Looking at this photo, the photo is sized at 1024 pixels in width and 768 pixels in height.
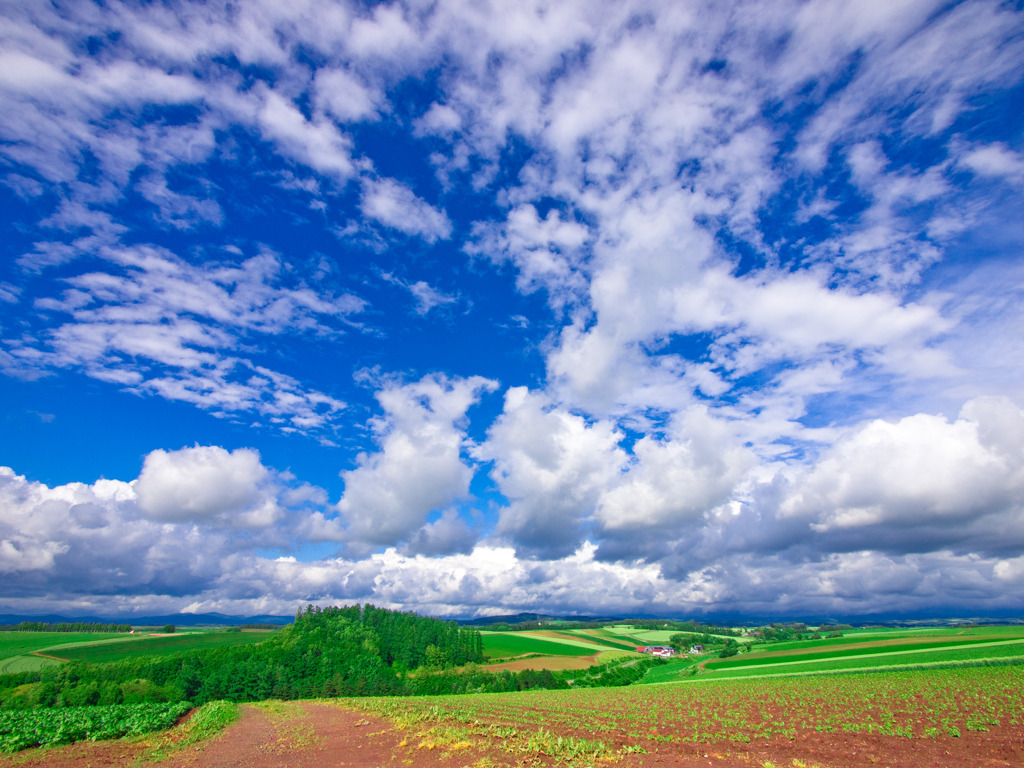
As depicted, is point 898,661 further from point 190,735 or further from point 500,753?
point 190,735

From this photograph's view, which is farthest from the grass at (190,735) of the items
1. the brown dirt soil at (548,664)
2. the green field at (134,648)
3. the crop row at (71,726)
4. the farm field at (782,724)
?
the brown dirt soil at (548,664)

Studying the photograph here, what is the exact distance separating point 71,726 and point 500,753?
43677 millimetres

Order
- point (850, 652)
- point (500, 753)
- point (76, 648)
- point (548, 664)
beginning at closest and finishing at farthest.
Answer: point (500, 753) → point (850, 652) → point (76, 648) → point (548, 664)

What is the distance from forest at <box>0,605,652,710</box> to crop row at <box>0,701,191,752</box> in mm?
29796

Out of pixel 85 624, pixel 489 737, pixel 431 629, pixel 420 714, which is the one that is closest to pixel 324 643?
pixel 431 629

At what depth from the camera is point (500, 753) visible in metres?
25.0

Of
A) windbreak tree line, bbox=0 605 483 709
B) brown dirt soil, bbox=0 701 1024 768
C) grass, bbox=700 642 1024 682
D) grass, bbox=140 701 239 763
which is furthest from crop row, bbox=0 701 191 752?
grass, bbox=700 642 1024 682

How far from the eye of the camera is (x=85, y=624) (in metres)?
188

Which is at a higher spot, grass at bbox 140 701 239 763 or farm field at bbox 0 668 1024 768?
farm field at bbox 0 668 1024 768

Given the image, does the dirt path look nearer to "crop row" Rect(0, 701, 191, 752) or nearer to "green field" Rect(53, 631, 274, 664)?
"crop row" Rect(0, 701, 191, 752)

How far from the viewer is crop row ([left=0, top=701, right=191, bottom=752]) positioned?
37375mm

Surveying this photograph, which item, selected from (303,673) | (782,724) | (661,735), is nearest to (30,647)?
(303,673)

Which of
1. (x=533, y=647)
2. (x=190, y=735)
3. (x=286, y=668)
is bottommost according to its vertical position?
(x=533, y=647)

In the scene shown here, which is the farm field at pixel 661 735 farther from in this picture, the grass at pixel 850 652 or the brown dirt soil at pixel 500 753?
the grass at pixel 850 652
